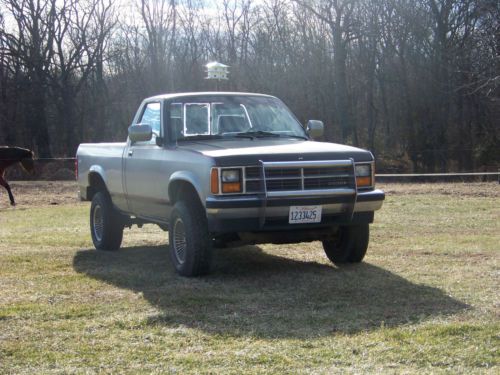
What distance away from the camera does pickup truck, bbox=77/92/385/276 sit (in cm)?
754

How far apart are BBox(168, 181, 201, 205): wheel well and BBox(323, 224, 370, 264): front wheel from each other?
167 centimetres

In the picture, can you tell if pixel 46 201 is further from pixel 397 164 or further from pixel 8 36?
pixel 8 36

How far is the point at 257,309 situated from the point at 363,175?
2208 millimetres

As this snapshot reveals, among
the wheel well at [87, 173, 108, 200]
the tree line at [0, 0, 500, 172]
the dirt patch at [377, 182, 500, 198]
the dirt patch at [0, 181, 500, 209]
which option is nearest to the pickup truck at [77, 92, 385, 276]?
the wheel well at [87, 173, 108, 200]

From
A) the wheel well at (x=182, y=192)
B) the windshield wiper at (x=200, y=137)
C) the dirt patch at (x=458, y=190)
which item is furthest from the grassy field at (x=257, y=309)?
the dirt patch at (x=458, y=190)

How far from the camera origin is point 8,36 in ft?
139

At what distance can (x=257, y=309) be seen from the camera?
6.58 metres

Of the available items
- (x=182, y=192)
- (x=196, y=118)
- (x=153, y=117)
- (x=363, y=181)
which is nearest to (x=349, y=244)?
(x=363, y=181)

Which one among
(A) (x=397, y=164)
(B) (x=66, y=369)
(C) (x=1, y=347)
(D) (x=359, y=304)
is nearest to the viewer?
(B) (x=66, y=369)

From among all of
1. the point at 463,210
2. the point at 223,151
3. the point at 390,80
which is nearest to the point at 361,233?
the point at 223,151

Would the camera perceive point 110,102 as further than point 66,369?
Yes

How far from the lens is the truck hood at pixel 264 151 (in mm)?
7562

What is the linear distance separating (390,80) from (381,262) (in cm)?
3263

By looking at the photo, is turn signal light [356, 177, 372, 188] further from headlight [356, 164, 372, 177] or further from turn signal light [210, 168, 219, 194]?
turn signal light [210, 168, 219, 194]
